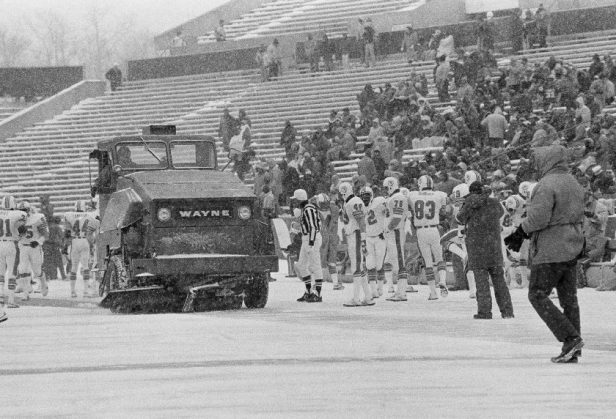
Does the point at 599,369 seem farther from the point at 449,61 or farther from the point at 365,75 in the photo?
the point at 365,75

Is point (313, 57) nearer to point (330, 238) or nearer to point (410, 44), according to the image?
point (410, 44)

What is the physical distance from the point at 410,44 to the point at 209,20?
1855 cm

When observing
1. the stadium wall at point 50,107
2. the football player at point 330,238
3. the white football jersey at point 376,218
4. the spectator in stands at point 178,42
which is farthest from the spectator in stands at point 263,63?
the white football jersey at point 376,218

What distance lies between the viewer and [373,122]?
3775 centimetres

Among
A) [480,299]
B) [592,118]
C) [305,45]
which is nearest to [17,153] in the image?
[305,45]

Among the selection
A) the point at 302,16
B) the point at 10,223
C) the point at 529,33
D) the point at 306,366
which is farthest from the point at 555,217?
the point at 302,16

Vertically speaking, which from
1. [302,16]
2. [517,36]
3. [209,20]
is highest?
[209,20]

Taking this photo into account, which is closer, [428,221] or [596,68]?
Answer: [428,221]

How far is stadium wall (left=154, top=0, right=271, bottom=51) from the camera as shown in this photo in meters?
63.4

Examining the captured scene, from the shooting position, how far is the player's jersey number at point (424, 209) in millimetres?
23375

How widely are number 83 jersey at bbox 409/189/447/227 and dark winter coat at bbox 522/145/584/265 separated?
35.2 ft

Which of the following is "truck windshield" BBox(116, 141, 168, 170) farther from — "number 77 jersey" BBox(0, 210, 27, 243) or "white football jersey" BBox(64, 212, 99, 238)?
"white football jersey" BBox(64, 212, 99, 238)

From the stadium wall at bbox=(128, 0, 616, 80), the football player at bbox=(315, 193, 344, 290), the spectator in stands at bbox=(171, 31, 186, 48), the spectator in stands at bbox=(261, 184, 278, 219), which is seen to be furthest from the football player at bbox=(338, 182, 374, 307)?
the spectator in stands at bbox=(171, 31, 186, 48)

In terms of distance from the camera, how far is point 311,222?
23453mm
